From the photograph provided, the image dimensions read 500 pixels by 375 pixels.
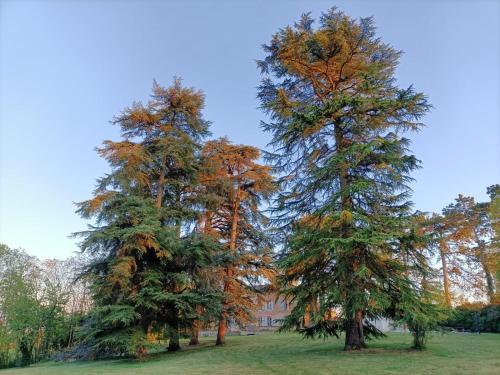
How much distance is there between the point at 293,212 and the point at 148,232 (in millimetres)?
6617

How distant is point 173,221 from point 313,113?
34.3 ft

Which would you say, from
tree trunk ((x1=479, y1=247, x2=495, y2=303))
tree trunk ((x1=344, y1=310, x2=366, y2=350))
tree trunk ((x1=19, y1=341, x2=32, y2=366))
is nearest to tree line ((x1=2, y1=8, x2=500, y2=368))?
tree trunk ((x1=344, y1=310, x2=366, y2=350))

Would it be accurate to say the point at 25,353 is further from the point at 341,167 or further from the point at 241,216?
the point at 341,167

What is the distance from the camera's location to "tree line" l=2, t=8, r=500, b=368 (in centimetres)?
1112

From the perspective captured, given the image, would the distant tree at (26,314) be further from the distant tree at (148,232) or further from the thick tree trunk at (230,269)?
the thick tree trunk at (230,269)

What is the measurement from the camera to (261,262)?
21.4 m

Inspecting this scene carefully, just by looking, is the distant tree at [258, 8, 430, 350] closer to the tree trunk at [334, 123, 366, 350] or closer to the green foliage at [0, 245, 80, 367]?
the tree trunk at [334, 123, 366, 350]

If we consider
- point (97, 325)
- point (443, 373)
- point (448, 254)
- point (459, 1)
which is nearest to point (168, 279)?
point (97, 325)

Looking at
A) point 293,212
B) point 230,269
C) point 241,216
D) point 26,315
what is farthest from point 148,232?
point 26,315

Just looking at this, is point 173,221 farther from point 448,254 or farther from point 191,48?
point 448,254

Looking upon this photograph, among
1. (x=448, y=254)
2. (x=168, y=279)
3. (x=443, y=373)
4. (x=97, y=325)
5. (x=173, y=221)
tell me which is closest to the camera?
(x=443, y=373)

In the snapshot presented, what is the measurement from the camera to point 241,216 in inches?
931

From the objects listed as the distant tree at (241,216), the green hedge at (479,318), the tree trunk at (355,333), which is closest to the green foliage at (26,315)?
the distant tree at (241,216)

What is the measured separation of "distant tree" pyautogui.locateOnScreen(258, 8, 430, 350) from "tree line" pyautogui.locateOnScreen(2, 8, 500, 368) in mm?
55
